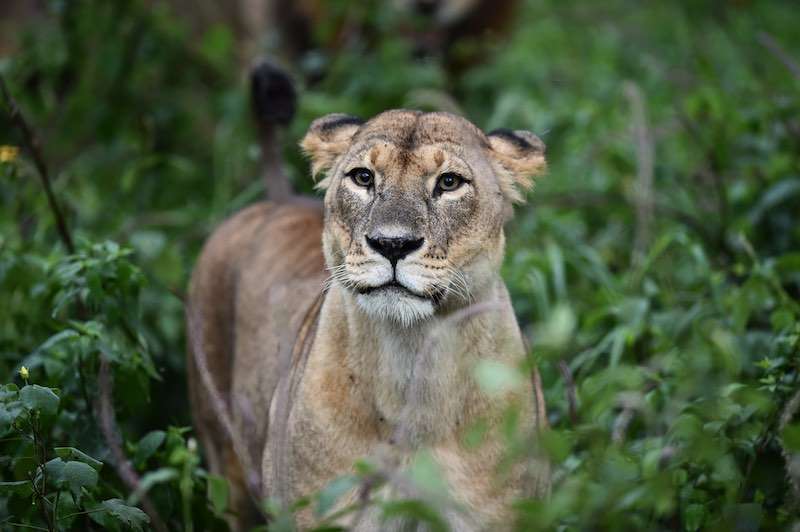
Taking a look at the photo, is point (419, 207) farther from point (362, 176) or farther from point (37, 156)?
point (37, 156)

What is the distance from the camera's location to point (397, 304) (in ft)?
9.68

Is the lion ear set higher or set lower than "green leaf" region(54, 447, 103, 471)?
higher

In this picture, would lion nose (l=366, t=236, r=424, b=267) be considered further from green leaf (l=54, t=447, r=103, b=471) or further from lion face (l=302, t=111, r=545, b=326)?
green leaf (l=54, t=447, r=103, b=471)

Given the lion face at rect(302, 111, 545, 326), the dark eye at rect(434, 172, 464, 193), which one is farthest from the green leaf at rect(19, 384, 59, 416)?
the dark eye at rect(434, 172, 464, 193)

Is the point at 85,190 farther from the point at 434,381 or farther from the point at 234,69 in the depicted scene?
the point at 434,381

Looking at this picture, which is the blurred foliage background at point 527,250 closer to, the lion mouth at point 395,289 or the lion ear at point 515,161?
the lion mouth at point 395,289

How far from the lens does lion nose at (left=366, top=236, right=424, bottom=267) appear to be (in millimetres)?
2914

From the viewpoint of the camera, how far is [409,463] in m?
2.94

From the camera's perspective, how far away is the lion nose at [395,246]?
2.91 metres

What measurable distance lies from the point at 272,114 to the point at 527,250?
152cm

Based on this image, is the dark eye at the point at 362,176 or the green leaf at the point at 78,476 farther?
the dark eye at the point at 362,176

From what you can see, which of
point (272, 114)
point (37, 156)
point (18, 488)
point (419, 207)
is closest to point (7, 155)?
point (37, 156)

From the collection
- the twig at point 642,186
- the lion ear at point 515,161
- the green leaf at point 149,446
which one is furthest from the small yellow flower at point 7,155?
the twig at point 642,186

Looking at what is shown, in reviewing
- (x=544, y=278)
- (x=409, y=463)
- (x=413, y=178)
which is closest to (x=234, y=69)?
(x=544, y=278)
